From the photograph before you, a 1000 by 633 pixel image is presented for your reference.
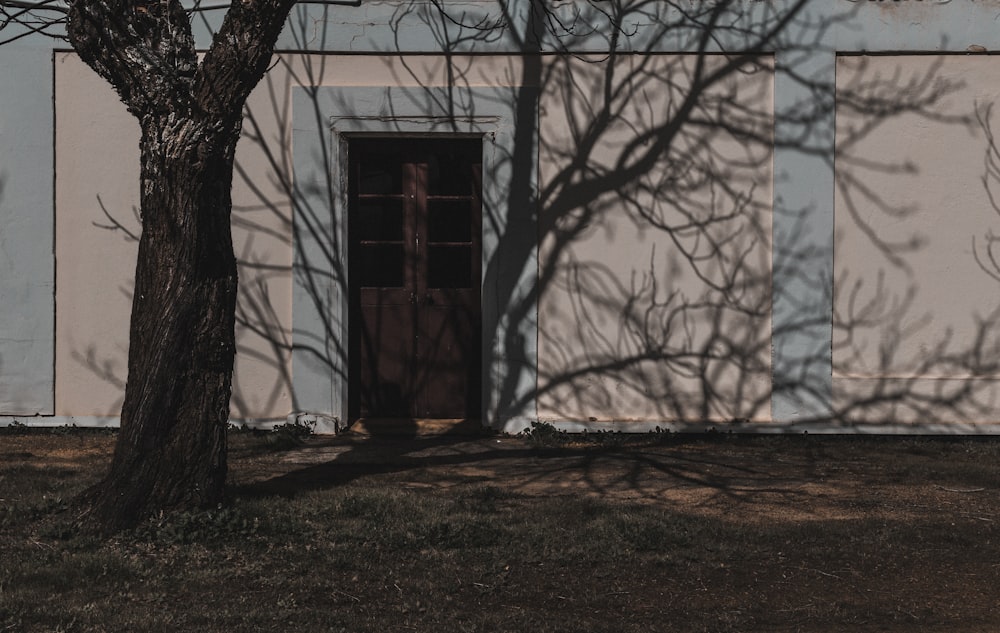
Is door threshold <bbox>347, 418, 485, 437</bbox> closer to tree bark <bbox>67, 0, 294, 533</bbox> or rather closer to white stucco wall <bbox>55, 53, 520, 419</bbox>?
white stucco wall <bbox>55, 53, 520, 419</bbox>

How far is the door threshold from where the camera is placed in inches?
347

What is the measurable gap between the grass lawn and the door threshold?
1130 millimetres

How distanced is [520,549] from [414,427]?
12.0 feet

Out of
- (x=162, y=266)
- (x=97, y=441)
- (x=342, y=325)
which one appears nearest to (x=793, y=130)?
(x=342, y=325)

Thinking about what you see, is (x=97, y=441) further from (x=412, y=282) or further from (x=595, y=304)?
(x=595, y=304)

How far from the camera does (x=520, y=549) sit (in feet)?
17.4

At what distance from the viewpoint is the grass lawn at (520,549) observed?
443 centimetres

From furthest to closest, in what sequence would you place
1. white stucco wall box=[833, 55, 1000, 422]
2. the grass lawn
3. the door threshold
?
the door threshold, white stucco wall box=[833, 55, 1000, 422], the grass lawn

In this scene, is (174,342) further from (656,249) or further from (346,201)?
(656,249)

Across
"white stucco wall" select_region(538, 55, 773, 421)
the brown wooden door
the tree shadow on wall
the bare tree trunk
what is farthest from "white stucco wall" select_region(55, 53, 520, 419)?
the bare tree trunk

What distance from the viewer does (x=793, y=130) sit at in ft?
28.2

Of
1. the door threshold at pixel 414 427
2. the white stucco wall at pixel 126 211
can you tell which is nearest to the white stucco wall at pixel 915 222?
the white stucco wall at pixel 126 211

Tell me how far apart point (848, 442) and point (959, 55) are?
Answer: 3.32 meters

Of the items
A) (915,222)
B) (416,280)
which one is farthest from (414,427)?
(915,222)
